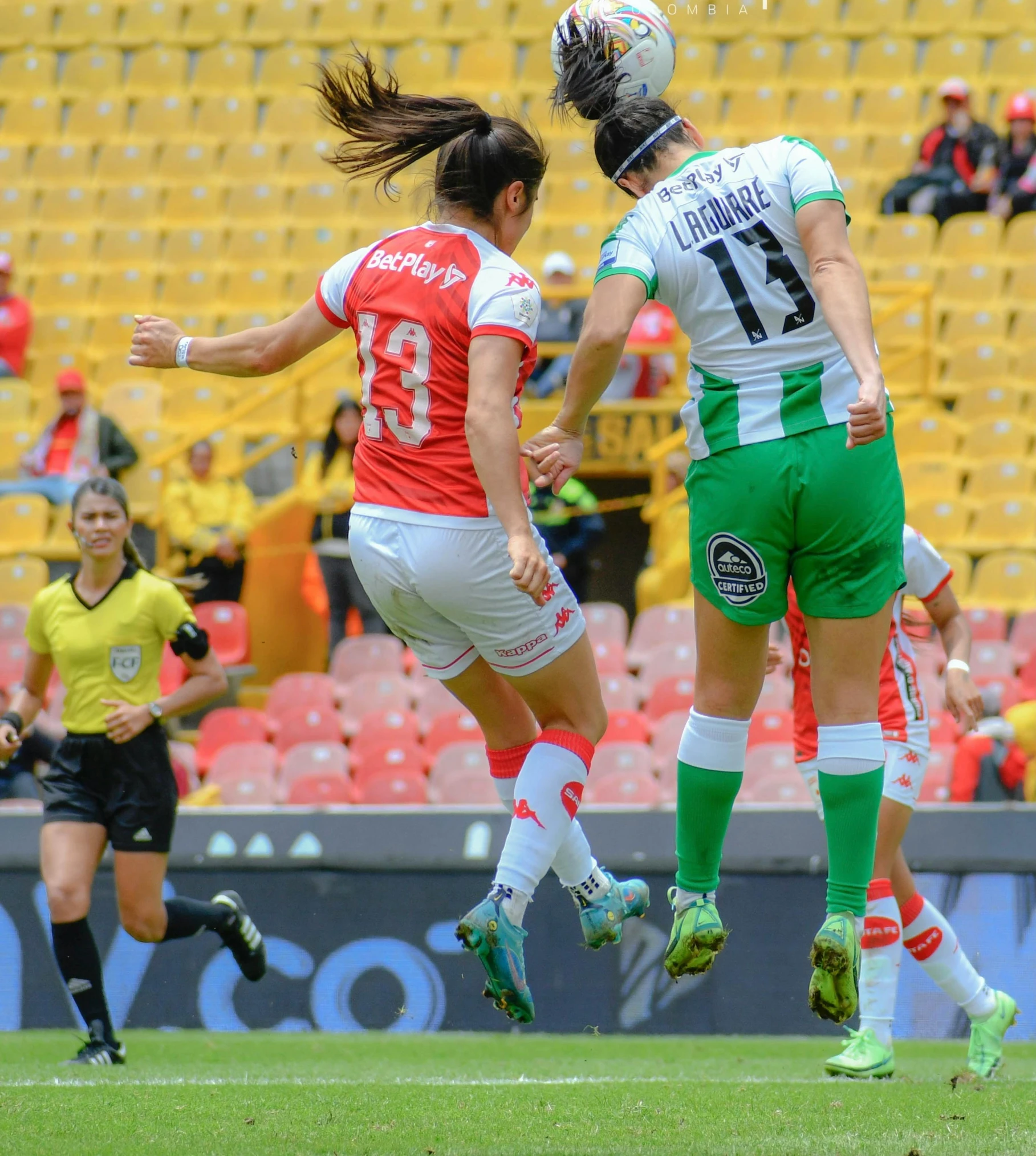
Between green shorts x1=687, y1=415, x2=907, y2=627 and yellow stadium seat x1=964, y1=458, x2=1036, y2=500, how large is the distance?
7.60 metres

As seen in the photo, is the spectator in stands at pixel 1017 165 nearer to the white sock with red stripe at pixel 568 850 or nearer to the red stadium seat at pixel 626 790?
the red stadium seat at pixel 626 790

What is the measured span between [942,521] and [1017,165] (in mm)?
4135

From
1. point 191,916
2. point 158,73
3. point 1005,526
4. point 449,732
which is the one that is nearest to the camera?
point 191,916

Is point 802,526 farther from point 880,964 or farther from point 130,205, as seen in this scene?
point 130,205

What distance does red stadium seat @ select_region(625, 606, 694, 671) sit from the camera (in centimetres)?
1048

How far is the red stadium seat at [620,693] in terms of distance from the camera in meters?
9.70

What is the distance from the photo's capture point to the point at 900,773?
18.2 ft

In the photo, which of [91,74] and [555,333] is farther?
[91,74]

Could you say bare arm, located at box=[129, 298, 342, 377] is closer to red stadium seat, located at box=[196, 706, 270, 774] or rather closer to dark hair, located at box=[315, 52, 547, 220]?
dark hair, located at box=[315, 52, 547, 220]

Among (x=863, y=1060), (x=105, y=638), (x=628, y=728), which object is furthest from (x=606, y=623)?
(x=863, y=1060)

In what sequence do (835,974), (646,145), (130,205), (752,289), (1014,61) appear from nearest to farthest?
1. (835,974)
2. (752,289)
3. (646,145)
4. (1014,61)
5. (130,205)

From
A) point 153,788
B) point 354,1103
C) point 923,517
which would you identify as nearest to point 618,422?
point 923,517

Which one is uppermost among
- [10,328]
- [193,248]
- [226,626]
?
[193,248]

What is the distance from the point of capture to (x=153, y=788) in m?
6.44
